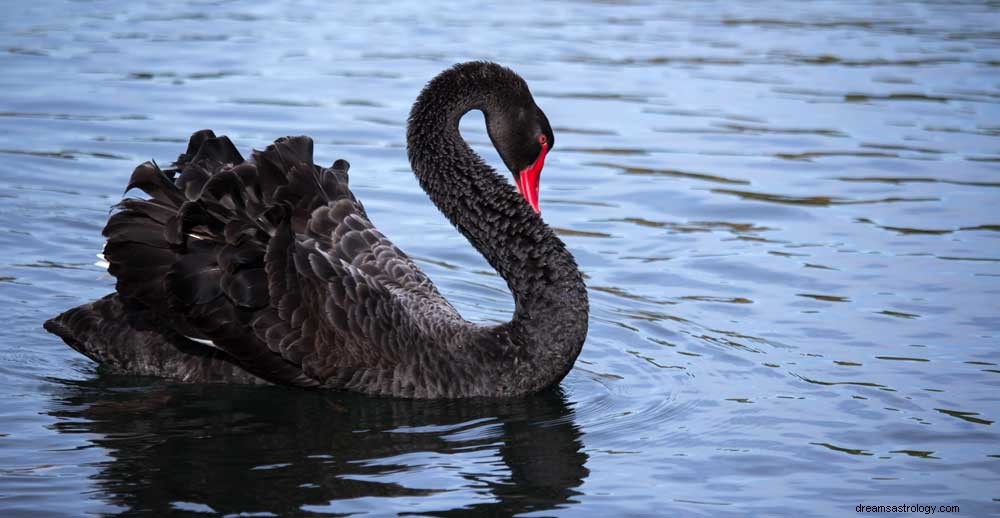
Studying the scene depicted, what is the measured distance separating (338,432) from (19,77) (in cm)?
865

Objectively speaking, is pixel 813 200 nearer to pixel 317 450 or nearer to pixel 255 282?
pixel 255 282

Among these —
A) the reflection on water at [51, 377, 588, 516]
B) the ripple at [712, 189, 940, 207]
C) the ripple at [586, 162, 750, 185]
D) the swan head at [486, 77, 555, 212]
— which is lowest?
the reflection on water at [51, 377, 588, 516]

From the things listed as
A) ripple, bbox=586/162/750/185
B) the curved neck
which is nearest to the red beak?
the curved neck

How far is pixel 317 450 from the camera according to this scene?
19.7ft

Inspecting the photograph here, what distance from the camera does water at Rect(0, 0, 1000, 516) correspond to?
577 cm

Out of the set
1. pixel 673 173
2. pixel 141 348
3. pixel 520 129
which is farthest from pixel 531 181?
pixel 673 173

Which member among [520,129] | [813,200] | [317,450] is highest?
[520,129]

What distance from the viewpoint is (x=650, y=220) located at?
10.1m

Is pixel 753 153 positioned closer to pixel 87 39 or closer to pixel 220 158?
pixel 220 158

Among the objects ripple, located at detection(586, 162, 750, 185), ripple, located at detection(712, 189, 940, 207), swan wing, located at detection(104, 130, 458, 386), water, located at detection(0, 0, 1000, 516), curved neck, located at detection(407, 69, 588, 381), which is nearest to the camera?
water, located at detection(0, 0, 1000, 516)

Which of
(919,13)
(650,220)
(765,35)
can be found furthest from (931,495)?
(919,13)

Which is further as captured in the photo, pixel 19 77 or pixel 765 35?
pixel 765 35

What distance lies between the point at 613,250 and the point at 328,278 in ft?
10.5

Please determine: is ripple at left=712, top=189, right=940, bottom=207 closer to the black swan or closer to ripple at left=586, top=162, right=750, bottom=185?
ripple at left=586, top=162, right=750, bottom=185
